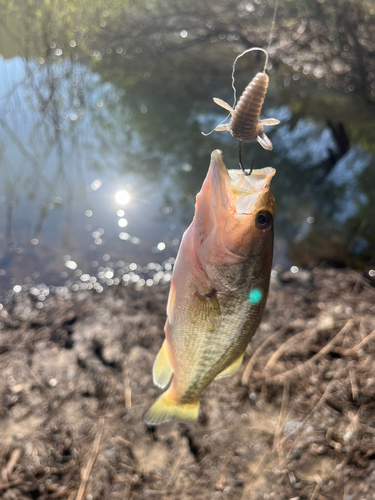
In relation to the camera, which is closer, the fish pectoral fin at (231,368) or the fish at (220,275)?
the fish at (220,275)

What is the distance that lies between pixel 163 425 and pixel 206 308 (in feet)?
6.65

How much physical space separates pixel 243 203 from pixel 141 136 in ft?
24.4

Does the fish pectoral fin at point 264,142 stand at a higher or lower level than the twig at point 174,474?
higher

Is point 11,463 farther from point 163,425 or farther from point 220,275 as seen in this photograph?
point 220,275

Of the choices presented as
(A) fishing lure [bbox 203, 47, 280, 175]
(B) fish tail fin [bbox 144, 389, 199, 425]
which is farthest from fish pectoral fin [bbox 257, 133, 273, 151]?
(B) fish tail fin [bbox 144, 389, 199, 425]

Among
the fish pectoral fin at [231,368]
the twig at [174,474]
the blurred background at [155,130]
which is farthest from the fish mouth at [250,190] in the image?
the blurred background at [155,130]

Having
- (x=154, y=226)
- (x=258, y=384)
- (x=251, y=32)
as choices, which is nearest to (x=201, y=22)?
(x=251, y=32)

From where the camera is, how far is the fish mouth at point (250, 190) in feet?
4.21

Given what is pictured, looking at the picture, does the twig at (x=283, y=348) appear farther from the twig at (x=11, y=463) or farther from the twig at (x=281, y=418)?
the twig at (x=11, y=463)

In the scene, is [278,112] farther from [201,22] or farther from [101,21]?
[101,21]

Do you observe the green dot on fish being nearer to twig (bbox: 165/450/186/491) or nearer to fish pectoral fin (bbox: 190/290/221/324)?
fish pectoral fin (bbox: 190/290/221/324)

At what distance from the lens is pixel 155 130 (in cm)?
846

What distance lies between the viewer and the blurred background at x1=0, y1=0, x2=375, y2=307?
5191 millimetres

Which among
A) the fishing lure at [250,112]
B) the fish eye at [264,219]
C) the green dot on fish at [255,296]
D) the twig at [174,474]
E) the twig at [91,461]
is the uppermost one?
the fishing lure at [250,112]
